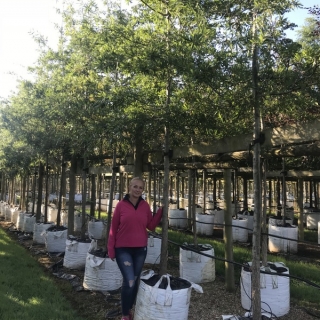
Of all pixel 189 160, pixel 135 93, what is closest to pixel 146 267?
pixel 189 160

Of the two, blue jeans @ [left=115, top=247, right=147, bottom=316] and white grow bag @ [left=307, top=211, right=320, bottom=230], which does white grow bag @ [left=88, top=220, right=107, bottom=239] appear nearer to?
blue jeans @ [left=115, top=247, right=147, bottom=316]

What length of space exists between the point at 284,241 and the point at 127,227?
5.64 meters

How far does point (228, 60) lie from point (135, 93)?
3.89 ft

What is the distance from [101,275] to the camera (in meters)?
4.87

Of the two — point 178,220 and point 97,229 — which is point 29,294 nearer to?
point 97,229

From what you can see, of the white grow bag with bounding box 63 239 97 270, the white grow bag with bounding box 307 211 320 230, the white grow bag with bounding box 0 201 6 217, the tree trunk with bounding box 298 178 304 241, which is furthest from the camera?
the white grow bag with bounding box 0 201 6 217

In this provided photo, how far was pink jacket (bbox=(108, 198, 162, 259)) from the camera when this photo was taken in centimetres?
353

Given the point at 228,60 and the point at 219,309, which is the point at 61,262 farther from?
the point at 228,60

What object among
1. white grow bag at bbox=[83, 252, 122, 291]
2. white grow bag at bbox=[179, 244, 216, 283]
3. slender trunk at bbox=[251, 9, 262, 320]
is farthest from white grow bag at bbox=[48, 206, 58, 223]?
slender trunk at bbox=[251, 9, 262, 320]

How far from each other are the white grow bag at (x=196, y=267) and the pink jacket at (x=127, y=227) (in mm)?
1865

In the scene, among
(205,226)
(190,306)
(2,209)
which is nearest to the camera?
(190,306)

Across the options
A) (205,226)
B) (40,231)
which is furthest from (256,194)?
(205,226)

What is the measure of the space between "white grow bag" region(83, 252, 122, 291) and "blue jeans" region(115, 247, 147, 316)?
1.34 metres

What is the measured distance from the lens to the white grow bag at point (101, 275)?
4.86m
